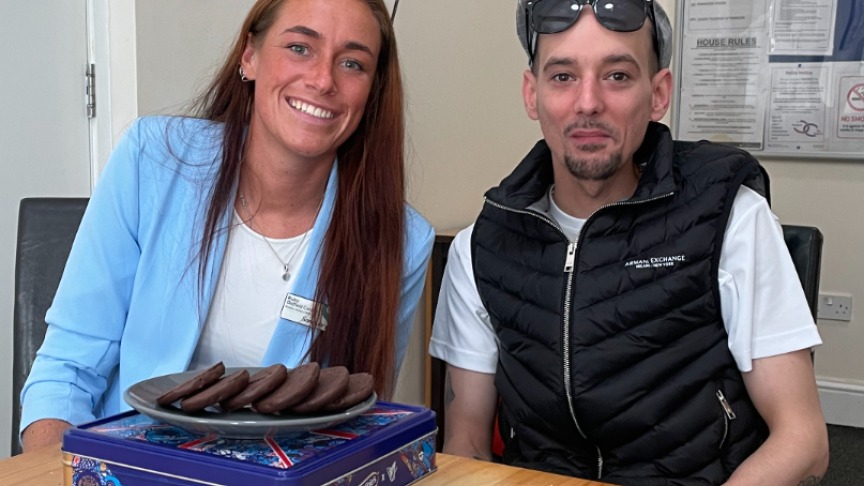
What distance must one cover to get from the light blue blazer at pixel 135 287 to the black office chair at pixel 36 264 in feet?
0.34

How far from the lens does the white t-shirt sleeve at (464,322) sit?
67.1 inches

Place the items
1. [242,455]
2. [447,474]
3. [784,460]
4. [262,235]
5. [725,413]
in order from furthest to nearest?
[262,235] → [725,413] → [784,460] → [447,474] → [242,455]

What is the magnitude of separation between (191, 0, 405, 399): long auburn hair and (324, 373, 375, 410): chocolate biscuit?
57 centimetres

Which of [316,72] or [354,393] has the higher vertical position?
[316,72]

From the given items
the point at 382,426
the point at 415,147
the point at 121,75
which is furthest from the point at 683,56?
the point at 382,426

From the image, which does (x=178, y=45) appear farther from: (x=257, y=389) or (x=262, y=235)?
(x=257, y=389)

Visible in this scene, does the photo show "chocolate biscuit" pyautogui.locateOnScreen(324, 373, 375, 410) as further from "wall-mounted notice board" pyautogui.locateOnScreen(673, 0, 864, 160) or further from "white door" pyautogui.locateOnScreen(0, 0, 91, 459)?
"wall-mounted notice board" pyautogui.locateOnScreen(673, 0, 864, 160)

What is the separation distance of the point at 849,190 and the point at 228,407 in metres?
3.53

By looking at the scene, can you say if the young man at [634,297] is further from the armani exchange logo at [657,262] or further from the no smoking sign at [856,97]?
the no smoking sign at [856,97]

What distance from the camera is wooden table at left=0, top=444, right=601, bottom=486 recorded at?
104 centimetres

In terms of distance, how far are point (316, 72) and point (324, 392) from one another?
88cm

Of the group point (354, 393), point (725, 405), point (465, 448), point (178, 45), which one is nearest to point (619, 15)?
point (725, 405)

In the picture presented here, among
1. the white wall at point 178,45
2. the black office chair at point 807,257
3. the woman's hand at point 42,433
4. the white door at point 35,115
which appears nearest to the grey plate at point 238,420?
the woman's hand at point 42,433

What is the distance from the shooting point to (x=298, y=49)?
169cm
